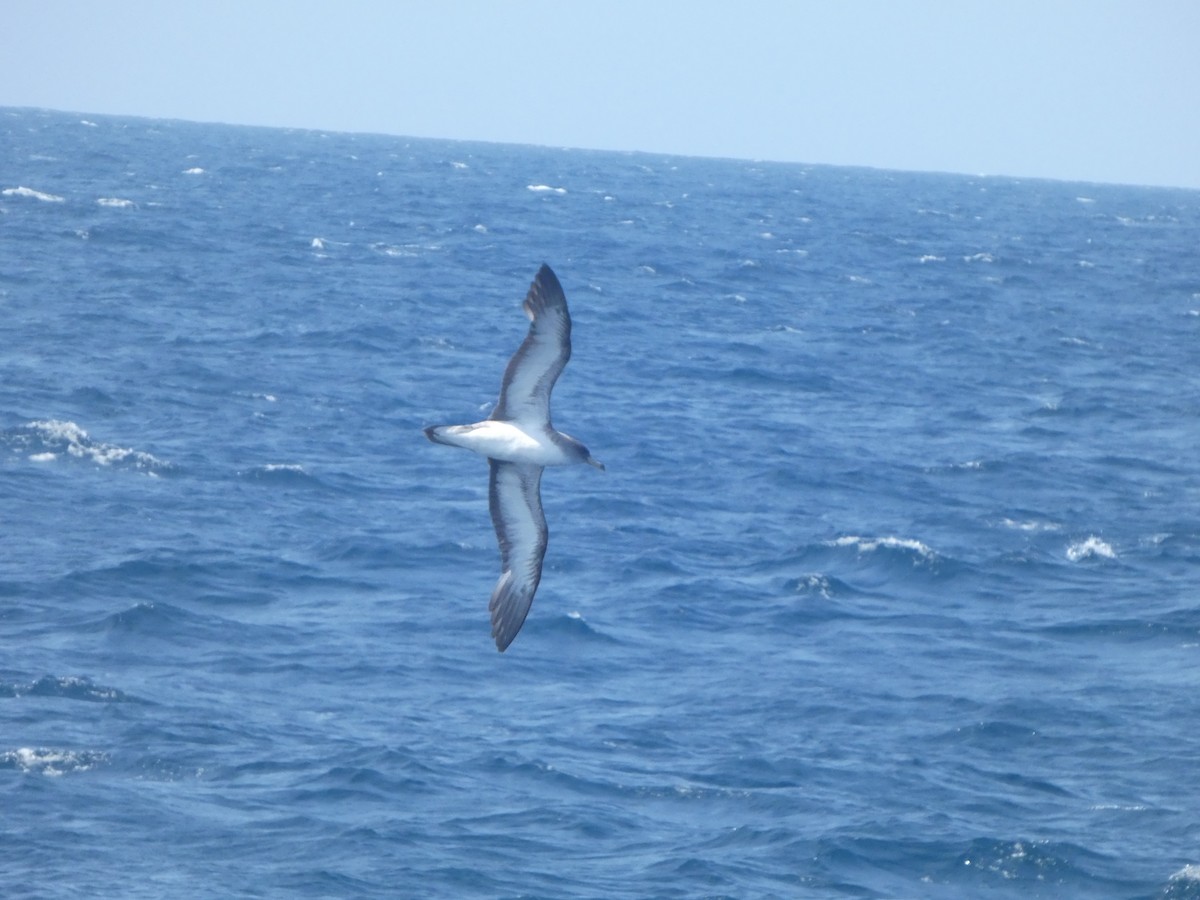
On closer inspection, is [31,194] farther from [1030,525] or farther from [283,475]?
[1030,525]

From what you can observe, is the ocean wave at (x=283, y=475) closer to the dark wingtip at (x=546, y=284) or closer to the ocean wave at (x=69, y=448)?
the ocean wave at (x=69, y=448)

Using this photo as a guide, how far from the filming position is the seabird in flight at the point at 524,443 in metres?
11.1

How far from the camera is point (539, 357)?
11320 mm

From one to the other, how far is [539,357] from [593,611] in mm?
10700

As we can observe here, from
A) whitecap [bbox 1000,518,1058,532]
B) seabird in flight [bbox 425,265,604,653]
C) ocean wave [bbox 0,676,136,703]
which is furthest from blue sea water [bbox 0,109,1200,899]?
seabird in flight [bbox 425,265,604,653]

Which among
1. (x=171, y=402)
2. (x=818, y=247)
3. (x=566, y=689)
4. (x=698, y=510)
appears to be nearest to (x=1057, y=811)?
(x=566, y=689)

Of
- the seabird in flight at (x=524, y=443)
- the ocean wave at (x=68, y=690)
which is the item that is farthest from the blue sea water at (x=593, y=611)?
the seabird in flight at (x=524, y=443)

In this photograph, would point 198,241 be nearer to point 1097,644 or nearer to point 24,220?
point 24,220

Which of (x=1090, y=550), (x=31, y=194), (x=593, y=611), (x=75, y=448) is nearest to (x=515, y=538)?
(x=593, y=611)

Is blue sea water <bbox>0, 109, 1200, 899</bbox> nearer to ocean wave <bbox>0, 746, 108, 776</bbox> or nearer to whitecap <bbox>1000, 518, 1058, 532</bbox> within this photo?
ocean wave <bbox>0, 746, 108, 776</bbox>

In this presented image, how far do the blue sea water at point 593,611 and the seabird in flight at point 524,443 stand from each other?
13.2ft

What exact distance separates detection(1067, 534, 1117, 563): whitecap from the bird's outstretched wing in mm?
15400

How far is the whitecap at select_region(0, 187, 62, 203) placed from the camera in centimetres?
6203

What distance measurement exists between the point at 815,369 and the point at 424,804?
85.3 ft
